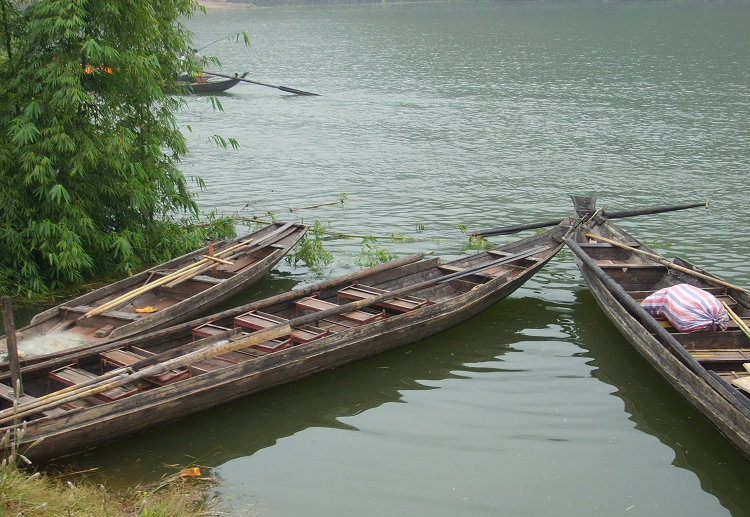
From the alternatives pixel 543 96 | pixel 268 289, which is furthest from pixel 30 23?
pixel 543 96

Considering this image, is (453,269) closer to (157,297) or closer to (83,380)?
(157,297)

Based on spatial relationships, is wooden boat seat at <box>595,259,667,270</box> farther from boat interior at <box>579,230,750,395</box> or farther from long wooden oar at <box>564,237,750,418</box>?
long wooden oar at <box>564,237,750,418</box>

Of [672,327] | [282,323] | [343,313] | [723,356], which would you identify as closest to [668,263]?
[672,327]

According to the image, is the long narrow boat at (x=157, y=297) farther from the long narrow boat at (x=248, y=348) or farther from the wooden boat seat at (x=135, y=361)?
the long narrow boat at (x=248, y=348)

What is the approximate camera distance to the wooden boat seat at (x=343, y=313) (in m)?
10.1

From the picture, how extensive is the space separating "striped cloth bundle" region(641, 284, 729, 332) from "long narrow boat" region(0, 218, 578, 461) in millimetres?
2164

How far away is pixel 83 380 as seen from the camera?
8.16 m

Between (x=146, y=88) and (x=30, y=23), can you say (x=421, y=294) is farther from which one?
(x=30, y=23)

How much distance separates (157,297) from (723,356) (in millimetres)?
7648

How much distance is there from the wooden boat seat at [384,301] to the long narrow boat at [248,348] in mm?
15

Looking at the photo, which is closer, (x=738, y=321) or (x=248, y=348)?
(x=738, y=321)

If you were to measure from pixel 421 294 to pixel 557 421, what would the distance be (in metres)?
3.18

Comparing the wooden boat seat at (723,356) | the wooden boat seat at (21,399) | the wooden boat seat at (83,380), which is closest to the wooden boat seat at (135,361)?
the wooden boat seat at (83,380)

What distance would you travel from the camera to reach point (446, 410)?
9.09m
